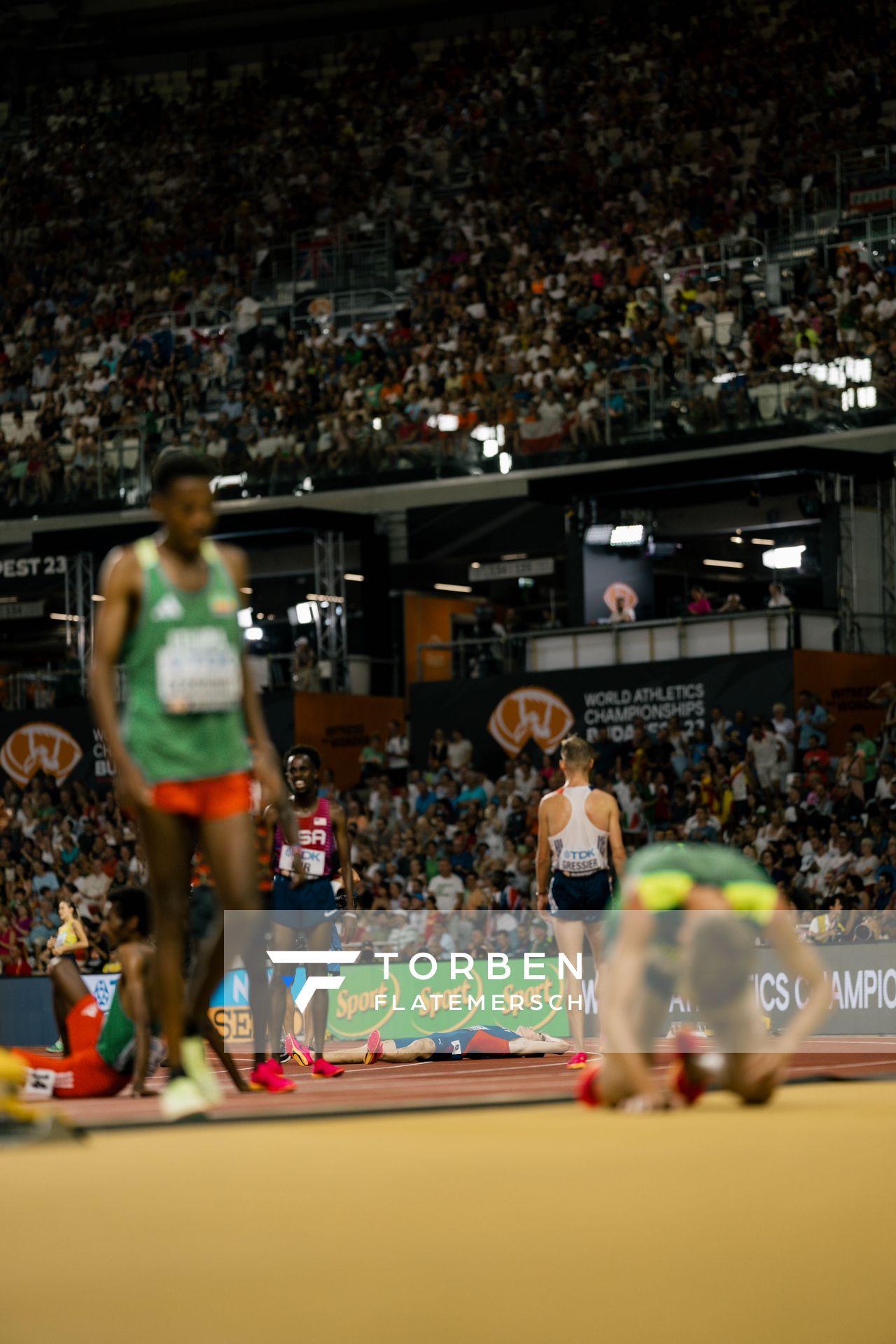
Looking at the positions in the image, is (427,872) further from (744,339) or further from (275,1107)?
(275,1107)

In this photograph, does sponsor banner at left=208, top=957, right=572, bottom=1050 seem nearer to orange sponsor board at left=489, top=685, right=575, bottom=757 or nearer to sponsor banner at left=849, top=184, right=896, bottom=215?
orange sponsor board at left=489, top=685, right=575, bottom=757

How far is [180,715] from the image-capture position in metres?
5.71

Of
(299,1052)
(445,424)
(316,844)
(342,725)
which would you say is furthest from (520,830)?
(316,844)

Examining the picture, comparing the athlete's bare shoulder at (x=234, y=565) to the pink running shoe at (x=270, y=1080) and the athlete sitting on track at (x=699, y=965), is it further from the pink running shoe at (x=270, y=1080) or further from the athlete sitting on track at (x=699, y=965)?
the pink running shoe at (x=270, y=1080)

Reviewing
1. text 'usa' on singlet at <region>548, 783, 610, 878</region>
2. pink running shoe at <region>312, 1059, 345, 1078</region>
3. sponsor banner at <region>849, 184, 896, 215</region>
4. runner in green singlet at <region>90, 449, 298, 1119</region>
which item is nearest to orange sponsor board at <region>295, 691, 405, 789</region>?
sponsor banner at <region>849, 184, 896, 215</region>

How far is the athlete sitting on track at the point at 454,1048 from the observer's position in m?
15.2

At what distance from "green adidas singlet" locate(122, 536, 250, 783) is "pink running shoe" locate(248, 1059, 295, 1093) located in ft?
17.4

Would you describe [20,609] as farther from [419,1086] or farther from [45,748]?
[419,1086]

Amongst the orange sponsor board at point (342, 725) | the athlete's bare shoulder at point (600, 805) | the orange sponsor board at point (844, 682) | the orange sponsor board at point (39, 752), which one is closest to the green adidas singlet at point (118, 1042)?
the athlete's bare shoulder at point (600, 805)

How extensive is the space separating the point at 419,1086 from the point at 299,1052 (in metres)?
2.73

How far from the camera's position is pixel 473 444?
95.5 feet

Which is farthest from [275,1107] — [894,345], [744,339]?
[744,339]

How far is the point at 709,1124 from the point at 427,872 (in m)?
18.1

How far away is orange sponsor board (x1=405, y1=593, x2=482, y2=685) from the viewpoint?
33.3m
